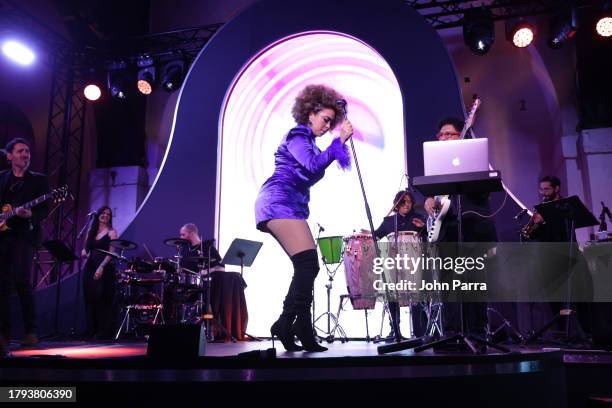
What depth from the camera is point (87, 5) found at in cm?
1068

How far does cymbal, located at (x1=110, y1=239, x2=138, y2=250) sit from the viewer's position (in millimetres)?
7531

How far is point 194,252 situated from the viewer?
723 cm

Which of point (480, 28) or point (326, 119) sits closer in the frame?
point (326, 119)

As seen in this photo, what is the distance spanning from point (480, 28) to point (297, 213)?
646 centimetres

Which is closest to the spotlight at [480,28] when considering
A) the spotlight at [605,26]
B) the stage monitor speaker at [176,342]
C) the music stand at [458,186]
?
the spotlight at [605,26]

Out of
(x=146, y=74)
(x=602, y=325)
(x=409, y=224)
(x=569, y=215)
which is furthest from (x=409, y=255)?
(x=146, y=74)

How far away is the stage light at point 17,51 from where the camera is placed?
9.02 meters

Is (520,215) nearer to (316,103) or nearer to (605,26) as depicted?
(316,103)

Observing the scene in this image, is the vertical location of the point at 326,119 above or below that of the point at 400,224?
Answer: above

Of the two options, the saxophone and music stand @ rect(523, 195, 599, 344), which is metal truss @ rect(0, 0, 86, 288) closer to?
the saxophone

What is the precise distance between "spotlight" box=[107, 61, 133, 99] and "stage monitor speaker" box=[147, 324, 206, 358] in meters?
8.33

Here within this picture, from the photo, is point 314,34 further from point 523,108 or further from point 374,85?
point 523,108

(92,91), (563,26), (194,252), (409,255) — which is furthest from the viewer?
(92,91)

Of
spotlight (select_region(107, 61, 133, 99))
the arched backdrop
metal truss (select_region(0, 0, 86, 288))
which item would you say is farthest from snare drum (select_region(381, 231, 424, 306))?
spotlight (select_region(107, 61, 133, 99))
